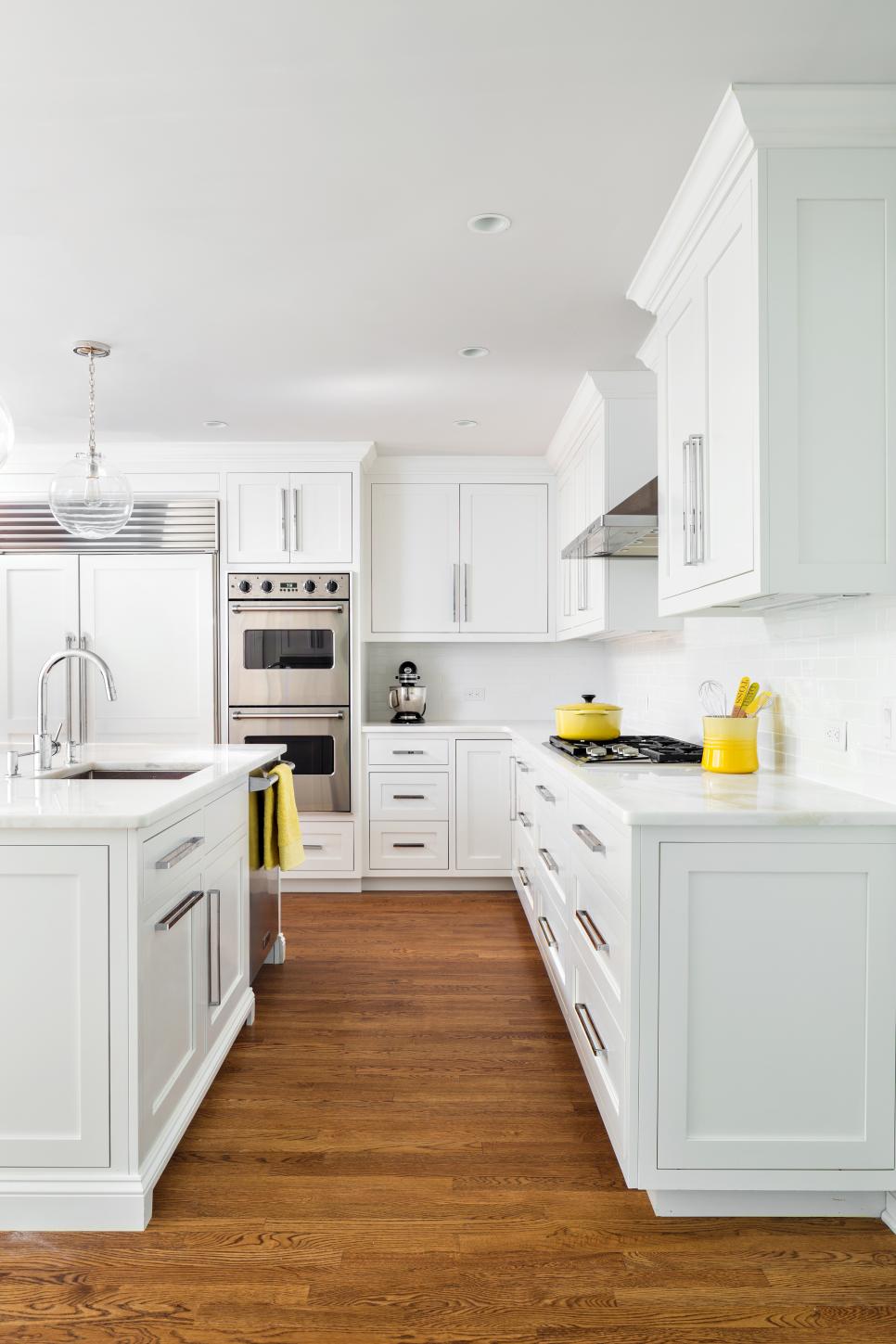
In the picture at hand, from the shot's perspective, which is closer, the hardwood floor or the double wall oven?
the hardwood floor

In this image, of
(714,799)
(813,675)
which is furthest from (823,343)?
(714,799)

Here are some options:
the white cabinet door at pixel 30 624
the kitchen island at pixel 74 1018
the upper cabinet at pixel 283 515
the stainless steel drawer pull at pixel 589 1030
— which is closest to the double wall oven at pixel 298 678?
the upper cabinet at pixel 283 515

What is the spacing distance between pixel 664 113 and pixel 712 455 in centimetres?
76

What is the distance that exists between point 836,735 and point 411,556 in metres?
3.18

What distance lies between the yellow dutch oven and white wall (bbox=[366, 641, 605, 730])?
1.94 meters

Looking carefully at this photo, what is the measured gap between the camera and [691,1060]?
188 cm

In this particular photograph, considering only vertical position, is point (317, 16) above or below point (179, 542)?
above

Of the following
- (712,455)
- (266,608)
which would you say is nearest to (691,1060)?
(712,455)

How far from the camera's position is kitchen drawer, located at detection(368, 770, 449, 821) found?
480 centimetres

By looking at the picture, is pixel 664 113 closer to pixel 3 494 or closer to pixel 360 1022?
pixel 360 1022

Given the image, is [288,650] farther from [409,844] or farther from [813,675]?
[813,675]

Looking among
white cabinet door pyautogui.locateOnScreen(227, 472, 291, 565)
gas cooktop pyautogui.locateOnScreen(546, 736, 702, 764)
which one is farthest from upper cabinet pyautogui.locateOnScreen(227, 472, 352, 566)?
gas cooktop pyautogui.locateOnScreen(546, 736, 702, 764)

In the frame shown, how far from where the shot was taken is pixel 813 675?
239 centimetres

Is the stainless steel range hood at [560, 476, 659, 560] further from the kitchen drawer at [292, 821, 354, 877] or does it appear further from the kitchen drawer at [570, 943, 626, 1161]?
the kitchen drawer at [292, 821, 354, 877]
